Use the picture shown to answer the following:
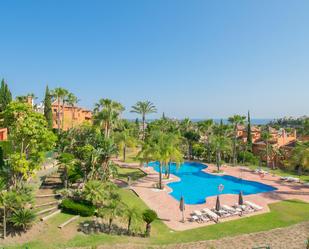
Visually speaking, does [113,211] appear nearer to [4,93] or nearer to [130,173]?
[130,173]

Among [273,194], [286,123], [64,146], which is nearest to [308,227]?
[273,194]

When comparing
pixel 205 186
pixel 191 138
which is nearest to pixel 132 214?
pixel 205 186

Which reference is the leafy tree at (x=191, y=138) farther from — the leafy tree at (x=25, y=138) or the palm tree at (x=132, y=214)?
the palm tree at (x=132, y=214)

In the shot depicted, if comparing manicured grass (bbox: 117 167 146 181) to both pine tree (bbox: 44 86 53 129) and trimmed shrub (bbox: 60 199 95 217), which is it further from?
pine tree (bbox: 44 86 53 129)

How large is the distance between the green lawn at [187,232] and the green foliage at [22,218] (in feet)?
3.54

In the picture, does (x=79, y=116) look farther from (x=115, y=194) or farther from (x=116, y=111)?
(x=115, y=194)

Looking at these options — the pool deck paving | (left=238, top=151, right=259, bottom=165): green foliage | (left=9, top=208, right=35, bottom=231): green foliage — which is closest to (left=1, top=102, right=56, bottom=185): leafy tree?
(left=9, top=208, right=35, bottom=231): green foliage

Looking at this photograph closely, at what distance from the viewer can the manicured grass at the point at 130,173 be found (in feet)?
108

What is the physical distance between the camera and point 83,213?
723 inches

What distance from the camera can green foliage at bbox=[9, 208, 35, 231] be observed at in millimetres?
15327

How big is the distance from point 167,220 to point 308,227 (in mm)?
9367

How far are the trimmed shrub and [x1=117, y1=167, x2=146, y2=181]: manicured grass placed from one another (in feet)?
41.5

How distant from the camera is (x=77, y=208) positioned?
60.4ft

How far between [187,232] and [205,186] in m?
15.7
